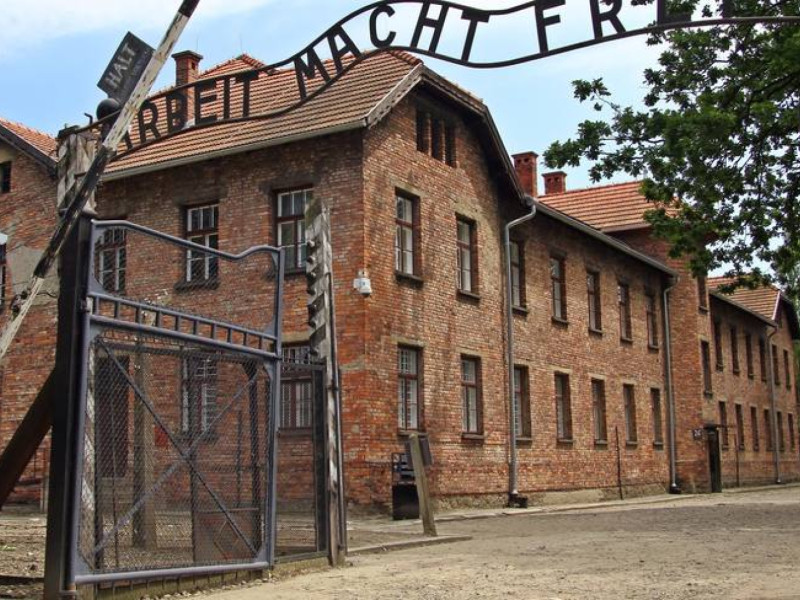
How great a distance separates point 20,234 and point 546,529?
13134 millimetres

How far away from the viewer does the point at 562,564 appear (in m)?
10.8

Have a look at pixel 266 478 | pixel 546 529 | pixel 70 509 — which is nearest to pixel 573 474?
pixel 546 529

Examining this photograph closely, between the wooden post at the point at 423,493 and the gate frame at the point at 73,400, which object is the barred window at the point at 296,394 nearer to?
the wooden post at the point at 423,493

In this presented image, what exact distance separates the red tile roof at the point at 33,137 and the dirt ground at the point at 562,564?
889 cm

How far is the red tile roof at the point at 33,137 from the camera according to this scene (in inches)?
917

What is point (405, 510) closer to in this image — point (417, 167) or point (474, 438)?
point (474, 438)

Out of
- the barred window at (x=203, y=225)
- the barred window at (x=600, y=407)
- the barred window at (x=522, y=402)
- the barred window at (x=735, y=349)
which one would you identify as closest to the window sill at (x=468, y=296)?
the barred window at (x=522, y=402)

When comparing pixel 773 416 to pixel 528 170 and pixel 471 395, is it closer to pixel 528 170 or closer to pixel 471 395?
pixel 528 170

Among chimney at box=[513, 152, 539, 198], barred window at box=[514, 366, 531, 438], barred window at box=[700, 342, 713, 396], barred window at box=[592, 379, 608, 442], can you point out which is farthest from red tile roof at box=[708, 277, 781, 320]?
barred window at box=[514, 366, 531, 438]

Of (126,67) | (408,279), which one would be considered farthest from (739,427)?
(126,67)

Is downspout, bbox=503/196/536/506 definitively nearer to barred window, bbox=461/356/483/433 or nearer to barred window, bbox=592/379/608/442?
barred window, bbox=461/356/483/433

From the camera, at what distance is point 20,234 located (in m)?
23.3

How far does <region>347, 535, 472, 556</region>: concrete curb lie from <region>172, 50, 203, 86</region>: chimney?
1444cm

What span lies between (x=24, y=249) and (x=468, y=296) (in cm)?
889
